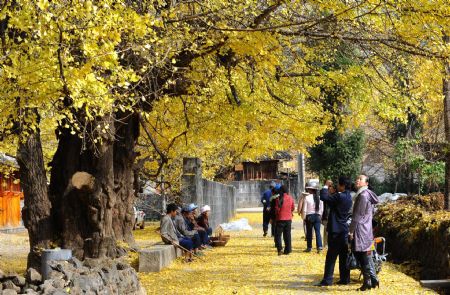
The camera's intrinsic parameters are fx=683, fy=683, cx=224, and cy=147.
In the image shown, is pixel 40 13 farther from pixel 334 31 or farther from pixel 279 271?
pixel 279 271

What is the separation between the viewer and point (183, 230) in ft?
52.5

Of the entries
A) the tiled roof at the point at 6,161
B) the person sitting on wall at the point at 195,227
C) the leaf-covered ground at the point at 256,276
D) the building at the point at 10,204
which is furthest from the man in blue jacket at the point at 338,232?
the building at the point at 10,204

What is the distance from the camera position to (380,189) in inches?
1718

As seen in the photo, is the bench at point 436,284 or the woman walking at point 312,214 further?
the woman walking at point 312,214

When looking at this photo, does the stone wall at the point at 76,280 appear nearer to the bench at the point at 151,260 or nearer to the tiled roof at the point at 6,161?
the bench at the point at 151,260

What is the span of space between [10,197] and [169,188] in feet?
23.8

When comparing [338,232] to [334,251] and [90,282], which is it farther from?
[90,282]

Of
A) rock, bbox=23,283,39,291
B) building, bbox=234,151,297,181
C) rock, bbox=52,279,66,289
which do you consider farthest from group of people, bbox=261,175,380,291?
building, bbox=234,151,297,181

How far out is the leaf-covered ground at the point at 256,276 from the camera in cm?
1109

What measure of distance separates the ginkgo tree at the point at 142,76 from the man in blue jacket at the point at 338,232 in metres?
2.54

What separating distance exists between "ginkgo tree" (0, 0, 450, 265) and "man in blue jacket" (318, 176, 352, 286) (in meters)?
2.54

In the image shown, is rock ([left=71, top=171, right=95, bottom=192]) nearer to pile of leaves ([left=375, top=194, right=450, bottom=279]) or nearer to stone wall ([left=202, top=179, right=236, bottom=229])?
pile of leaves ([left=375, top=194, right=450, bottom=279])

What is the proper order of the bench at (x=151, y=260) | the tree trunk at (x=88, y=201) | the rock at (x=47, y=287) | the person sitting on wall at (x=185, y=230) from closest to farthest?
the rock at (x=47, y=287) → the tree trunk at (x=88, y=201) → the bench at (x=151, y=260) → the person sitting on wall at (x=185, y=230)

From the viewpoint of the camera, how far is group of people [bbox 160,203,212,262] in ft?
49.6
